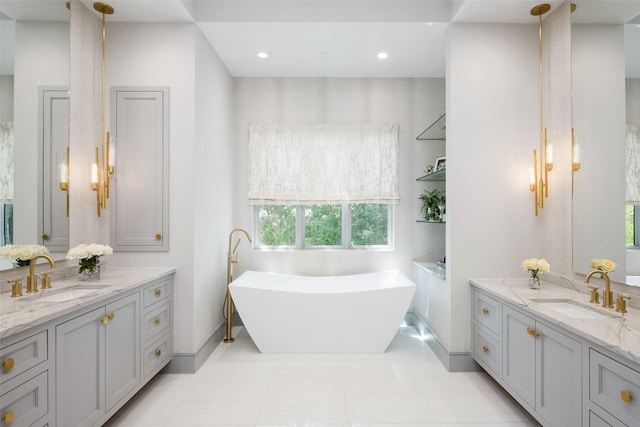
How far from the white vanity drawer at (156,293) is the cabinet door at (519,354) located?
2.46 m

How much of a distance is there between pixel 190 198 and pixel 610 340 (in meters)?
2.67

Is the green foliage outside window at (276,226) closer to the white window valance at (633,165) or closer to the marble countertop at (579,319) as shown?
the marble countertop at (579,319)

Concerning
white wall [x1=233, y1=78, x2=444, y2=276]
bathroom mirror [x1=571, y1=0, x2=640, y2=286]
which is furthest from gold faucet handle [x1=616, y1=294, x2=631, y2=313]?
white wall [x1=233, y1=78, x2=444, y2=276]

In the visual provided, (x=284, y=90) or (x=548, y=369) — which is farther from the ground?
(x=284, y=90)

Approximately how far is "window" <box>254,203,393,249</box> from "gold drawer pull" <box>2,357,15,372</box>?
260 cm

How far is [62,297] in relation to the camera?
1.95 meters

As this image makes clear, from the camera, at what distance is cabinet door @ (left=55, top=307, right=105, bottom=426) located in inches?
59.6

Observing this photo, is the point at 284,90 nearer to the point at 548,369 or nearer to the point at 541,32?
the point at 541,32

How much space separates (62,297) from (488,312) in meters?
2.85

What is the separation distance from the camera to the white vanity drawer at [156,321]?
2.23 metres

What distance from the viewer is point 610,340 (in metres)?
1.35

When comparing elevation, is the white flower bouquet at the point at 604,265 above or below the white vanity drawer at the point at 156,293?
above

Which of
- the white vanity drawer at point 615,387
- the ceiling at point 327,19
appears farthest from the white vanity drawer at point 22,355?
the white vanity drawer at point 615,387

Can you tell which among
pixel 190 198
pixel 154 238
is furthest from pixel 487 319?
pixel 154 238
